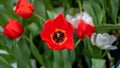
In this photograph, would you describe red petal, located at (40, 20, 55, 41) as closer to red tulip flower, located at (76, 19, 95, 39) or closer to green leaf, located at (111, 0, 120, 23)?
red tulip flower, located at (76, 19, 95, 39)

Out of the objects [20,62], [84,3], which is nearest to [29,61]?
[20,62]

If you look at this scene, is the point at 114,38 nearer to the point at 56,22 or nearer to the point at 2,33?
the point at 56,22

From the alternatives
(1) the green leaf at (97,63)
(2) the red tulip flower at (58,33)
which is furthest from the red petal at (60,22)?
(1) the green leaf at (97,63)

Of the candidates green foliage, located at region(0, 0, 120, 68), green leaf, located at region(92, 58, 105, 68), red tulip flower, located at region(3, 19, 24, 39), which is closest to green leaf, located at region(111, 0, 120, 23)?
green foliage, located at region(0, 0, 120, 68)

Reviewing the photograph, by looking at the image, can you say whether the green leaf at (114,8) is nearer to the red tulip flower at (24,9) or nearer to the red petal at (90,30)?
the red petal at (90,30)

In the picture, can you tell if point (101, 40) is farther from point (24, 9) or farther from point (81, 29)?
point (24, 9)

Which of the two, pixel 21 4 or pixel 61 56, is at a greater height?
pixel 21 4
